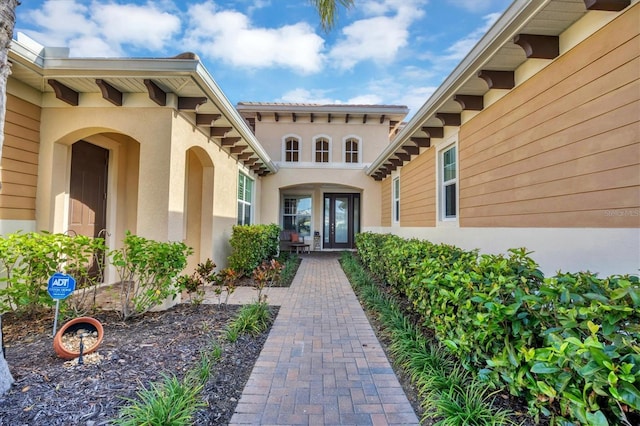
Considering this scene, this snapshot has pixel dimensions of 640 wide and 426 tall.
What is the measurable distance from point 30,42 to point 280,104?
27.1 feet

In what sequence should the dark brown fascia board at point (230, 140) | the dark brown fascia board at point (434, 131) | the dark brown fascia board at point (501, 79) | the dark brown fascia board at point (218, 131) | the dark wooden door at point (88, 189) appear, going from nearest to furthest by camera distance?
1. the dark brown fascia board at point (501, 79)
2. the dark wooden door at point (88, 189)
3. the dark brown fascia board at point (434, 131)
4. the dark brown fascia board at point (218, 131)
5. the dark brown fascia board at point (230, 140)

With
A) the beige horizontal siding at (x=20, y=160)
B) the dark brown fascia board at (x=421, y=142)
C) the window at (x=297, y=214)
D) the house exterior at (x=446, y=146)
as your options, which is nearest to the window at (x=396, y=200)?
the house exterior at (x=446, y=146)

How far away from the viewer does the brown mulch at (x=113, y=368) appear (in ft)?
6.72

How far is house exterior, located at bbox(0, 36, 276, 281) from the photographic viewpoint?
12.3 feet

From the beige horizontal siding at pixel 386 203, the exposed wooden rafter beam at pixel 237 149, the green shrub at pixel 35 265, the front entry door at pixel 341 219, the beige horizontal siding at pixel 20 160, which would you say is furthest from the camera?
the front entry door at pixel 341 219

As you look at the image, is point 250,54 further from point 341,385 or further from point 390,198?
point 341,385

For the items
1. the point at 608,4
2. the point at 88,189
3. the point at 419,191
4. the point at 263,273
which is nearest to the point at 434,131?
the point at 419,191

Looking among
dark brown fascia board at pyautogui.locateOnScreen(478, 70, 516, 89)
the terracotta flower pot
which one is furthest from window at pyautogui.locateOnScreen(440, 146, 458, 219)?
the terracotta flower pot

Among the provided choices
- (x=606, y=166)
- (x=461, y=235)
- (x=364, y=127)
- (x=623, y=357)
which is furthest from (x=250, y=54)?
(x=623, y=357)

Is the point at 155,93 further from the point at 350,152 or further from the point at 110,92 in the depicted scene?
the point at 350,152

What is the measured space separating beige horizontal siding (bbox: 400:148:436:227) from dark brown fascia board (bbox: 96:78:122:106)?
18.9ft

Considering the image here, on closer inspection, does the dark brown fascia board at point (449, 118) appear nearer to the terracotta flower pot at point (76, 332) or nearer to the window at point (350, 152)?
the terracotta flower pot at point (76, 332)

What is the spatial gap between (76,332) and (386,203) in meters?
9.39

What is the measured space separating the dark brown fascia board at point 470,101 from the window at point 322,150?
7681 mm
